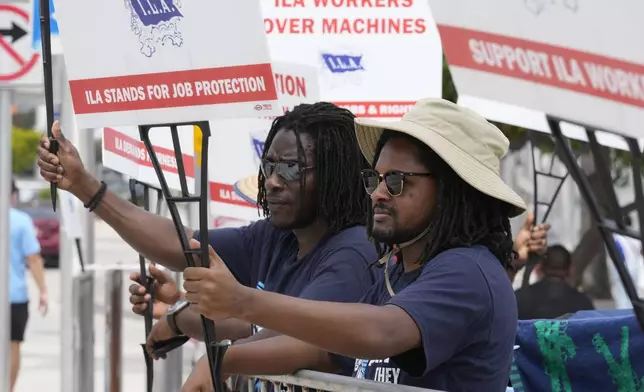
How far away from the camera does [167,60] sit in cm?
357

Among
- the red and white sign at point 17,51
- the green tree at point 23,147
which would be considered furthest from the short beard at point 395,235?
the green tree at point 23,147

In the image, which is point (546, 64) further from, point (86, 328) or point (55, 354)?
point (55, 354)

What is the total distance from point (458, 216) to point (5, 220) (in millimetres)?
5370

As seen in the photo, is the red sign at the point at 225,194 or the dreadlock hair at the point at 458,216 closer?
the dreadlock hair at the point at 458,216

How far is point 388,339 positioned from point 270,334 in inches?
34.0

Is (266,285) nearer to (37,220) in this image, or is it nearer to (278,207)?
(278,207)

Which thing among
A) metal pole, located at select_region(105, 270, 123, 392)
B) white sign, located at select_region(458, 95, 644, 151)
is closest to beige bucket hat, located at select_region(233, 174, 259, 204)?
white sign, located at select_region(458, 95, 644, 151)

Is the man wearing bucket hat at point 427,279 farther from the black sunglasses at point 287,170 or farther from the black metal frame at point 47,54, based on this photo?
the black metal frame at point 47,54

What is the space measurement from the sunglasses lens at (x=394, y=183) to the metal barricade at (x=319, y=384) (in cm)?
48

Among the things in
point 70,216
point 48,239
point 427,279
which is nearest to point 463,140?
point 427,279

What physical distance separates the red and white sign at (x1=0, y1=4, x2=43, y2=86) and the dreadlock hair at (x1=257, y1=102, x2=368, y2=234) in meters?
3.81

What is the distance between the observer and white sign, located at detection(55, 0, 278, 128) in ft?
11.7

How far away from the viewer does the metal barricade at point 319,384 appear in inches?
128

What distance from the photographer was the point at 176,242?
4.56 metres
